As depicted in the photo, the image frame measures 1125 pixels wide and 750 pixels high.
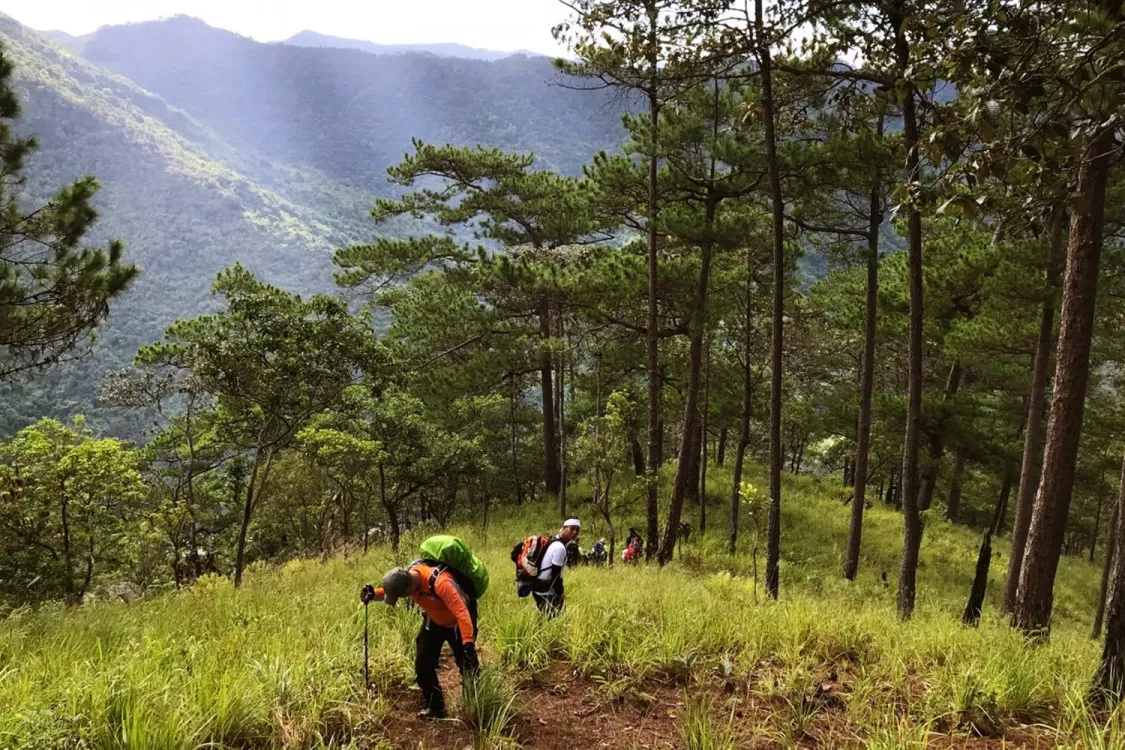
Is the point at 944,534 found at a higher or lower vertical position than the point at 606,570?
lower

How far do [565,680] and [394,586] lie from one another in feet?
5.84

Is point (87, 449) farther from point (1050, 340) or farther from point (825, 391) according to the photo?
point (825, 391)

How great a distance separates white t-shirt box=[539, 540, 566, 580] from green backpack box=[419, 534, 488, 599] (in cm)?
205

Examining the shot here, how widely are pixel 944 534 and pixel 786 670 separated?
2021 cm

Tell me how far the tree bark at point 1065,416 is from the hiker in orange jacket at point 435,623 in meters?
5.25

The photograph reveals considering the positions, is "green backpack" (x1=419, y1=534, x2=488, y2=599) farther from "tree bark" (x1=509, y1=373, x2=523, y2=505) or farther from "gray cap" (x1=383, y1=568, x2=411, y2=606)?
"tree bark" (x1=509, y1=373, x2=523, y2=505)

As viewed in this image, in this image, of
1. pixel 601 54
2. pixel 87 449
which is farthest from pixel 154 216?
pixel 601 54

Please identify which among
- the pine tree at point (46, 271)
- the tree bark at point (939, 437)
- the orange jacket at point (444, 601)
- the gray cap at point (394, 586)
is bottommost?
the tree bark at point (939, 437)

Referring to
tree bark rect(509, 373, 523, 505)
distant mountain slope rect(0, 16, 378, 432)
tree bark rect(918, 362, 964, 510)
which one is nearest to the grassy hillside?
tree bark rect(918, 362, 964, 510)

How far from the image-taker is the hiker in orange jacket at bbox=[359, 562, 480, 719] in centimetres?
413

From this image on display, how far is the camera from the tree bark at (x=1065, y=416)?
19.1 ft

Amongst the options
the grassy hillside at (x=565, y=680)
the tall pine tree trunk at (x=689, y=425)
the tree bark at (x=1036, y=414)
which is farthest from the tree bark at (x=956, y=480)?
the grassy hillside at (x=565, y=680)

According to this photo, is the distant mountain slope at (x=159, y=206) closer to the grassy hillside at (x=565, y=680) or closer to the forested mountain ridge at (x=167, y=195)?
the forested mountain ridge at (x=167, y=195)

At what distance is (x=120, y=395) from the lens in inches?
788
